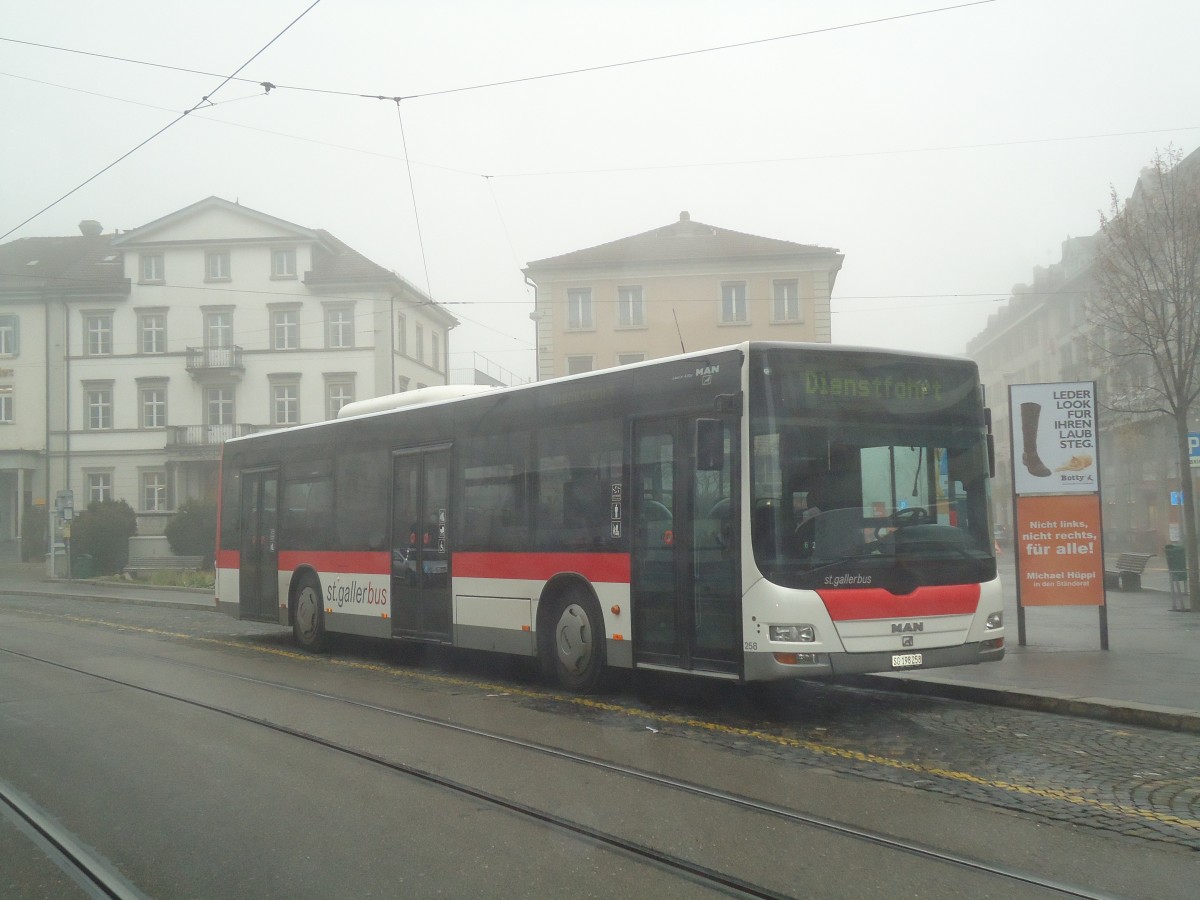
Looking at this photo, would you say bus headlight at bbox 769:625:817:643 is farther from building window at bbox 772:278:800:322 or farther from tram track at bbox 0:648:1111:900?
building window at bbox 772:278:800:322

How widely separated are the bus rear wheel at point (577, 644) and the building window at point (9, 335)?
2040 inches

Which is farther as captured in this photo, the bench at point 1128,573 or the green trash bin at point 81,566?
the green trash bin at point 81,566

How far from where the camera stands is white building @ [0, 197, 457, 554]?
169ft

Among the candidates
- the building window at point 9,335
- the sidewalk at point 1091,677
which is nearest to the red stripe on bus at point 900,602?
the sidewalk at point 1091,677

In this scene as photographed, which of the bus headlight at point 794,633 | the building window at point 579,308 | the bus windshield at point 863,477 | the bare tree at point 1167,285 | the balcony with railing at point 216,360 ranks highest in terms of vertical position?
the building window at point 579,308

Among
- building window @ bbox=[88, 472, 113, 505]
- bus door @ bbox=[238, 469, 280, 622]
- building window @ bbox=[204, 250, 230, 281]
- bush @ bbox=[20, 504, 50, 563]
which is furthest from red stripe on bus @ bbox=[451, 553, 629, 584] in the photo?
building window @ bbox=[88, 472, 113, 505]

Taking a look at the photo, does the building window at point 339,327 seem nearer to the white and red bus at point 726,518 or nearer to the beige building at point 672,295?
the beige building at point 672,295

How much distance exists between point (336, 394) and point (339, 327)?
300cm

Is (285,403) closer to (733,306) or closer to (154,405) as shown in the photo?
(154,405)

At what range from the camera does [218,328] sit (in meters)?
52.5

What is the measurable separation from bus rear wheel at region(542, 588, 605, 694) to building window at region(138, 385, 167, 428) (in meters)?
46.8

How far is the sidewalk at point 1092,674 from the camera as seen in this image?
896 cm

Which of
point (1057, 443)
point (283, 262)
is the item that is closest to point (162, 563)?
point (283, 262)

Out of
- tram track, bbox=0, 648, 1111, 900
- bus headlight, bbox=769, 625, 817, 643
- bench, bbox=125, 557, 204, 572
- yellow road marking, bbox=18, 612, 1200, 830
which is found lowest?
yellow road marking, bbox=18, 612, 1200, 830
